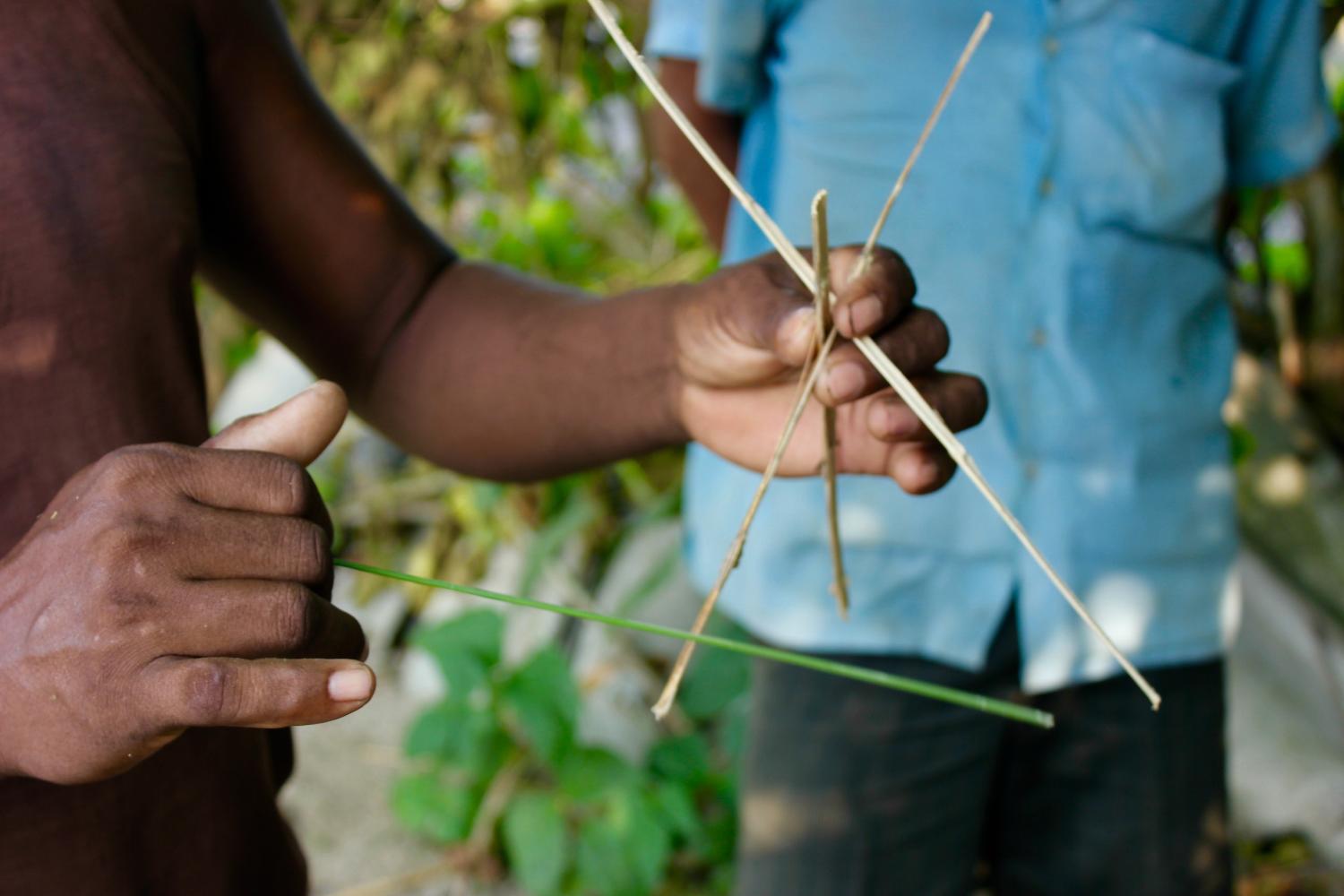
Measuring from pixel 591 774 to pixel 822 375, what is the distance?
1486 mm

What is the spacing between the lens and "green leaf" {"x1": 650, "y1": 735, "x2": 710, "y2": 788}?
2236 millimetres

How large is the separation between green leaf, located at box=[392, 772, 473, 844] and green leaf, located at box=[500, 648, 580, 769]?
21cm

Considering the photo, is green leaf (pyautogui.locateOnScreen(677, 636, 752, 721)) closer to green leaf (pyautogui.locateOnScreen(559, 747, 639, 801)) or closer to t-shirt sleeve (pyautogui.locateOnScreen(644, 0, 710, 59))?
green leaf (pyautogui.locateOnScreen(559, 747, 639, 801))

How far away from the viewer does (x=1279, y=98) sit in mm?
1530

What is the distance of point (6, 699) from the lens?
554 millimetres

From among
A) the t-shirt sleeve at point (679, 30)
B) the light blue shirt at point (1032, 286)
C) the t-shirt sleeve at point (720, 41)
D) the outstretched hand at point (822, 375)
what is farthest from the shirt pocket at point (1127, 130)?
the outstretched hand at point (822, 375)

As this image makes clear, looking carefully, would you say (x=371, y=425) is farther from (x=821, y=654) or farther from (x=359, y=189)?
(x=821, y=654)

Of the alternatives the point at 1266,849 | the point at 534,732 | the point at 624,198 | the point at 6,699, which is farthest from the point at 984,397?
the point at 624,198

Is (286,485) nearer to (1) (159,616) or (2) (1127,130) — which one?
(1) (159,616)

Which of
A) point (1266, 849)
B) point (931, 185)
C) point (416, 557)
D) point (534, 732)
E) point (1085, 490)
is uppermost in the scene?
point (931, 185)

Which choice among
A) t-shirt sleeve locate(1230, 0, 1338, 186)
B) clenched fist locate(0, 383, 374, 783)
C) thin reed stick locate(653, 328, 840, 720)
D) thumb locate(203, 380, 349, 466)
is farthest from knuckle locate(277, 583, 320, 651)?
t-shirt sleeve locate(1230, 0, 1338, 186)

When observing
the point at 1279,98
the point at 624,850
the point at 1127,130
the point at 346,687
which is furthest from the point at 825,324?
the point at 624,850

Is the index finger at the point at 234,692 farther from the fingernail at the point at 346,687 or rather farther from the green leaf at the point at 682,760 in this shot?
the green leaf at the point at 682,760

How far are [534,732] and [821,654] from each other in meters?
0.79
